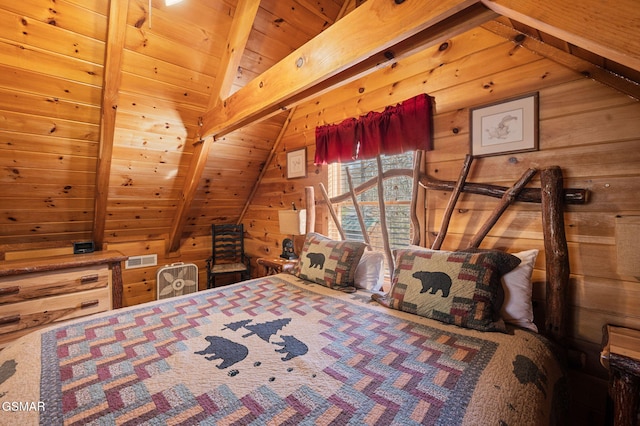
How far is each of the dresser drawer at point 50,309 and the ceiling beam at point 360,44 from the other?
6.64 ft

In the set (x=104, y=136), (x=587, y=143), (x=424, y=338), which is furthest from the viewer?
(x=104, y=136)

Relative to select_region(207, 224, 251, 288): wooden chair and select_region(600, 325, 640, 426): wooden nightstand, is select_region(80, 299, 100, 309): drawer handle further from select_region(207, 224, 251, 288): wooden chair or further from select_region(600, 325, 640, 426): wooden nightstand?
select_region(600, 325, 640, 426): wooden nightstand

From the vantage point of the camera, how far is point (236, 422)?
794 millimetres

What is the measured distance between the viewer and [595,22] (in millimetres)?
732

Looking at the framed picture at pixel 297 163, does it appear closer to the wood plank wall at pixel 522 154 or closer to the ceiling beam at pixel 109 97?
the wood plank wall at pixel 522 154

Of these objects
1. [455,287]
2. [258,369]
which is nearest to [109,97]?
[258,369]

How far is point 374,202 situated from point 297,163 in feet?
3.40

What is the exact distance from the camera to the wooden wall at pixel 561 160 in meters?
1.38

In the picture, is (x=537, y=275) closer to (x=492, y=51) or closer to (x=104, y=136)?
(x=492, y=51)

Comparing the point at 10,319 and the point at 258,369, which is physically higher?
the point at 258,369

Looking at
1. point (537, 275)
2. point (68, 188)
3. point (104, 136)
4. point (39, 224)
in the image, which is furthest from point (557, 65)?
point (39, 224)

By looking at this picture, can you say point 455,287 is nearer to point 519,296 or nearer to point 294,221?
point 519,296

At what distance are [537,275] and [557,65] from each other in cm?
116

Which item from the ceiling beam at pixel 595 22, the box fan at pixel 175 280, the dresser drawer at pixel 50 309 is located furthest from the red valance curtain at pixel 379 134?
the dresser drawer at pixel 50 309
